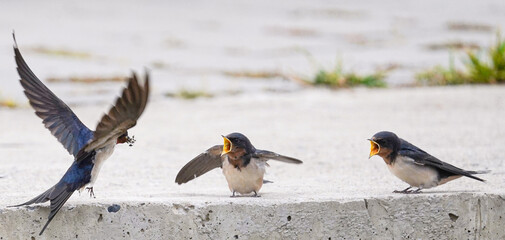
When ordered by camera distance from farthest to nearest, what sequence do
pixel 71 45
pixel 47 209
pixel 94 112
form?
1. pixel 71 45
2. pixel 94 112
3. pixel 47 209

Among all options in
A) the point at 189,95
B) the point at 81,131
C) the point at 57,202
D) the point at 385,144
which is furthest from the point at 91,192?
the point at 189,95

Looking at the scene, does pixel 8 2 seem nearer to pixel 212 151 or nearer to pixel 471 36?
pixel 471 36

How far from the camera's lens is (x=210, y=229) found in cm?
456

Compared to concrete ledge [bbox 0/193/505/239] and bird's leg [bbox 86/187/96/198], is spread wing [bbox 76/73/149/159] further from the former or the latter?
bird's leg [bbox 86/187/96/198]

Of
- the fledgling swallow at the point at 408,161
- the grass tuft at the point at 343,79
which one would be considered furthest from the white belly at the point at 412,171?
the grass tuft at the point at 343,79

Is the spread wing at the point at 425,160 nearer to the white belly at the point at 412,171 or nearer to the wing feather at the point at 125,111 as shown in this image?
the white belly at the point at 412,171

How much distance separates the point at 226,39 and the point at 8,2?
16.9ft

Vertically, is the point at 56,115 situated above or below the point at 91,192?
above

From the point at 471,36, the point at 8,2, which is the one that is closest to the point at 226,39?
the point at 471,36

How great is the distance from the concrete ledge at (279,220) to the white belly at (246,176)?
0.22m

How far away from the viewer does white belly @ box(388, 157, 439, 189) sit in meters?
4.75

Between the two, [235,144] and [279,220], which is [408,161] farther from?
[235,144]

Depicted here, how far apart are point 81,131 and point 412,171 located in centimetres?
164

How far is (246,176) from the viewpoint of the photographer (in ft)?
15.6
